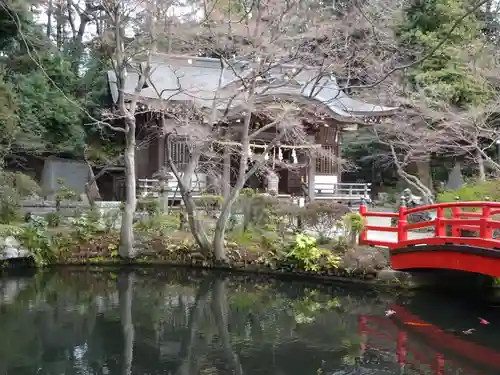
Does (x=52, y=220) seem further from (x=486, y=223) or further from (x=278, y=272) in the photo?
(x=486, y=223)

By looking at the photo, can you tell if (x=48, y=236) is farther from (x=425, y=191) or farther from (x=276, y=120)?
(x=425, y=191)

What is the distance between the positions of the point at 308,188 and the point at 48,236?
8.80 metres

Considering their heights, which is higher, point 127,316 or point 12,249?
point 12,249

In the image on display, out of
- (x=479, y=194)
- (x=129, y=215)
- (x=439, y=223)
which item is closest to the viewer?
(x=439, y=223)

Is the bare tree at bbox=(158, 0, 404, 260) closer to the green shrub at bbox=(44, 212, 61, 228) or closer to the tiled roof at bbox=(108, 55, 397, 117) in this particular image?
the tiled roof at bbox=(108, 55, 397, 117)

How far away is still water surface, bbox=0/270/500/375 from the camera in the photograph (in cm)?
654

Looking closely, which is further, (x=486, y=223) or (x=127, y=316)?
(x=127, y=316)

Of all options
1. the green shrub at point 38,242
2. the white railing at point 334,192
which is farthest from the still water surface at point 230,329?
the white railing at point 334,192

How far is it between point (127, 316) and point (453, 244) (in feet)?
18.1

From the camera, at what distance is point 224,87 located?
13.1 meters

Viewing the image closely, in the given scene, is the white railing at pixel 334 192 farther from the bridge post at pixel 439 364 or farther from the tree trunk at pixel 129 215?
the bridge post at pixel 439 364

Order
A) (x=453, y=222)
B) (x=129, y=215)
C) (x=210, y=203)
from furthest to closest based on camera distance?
(x=210, y=203) → (x=129, y=215) → (x=453, y=222)

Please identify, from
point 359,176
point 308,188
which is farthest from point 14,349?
point 359,176

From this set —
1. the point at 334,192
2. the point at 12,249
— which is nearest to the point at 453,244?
the point at 12,249
